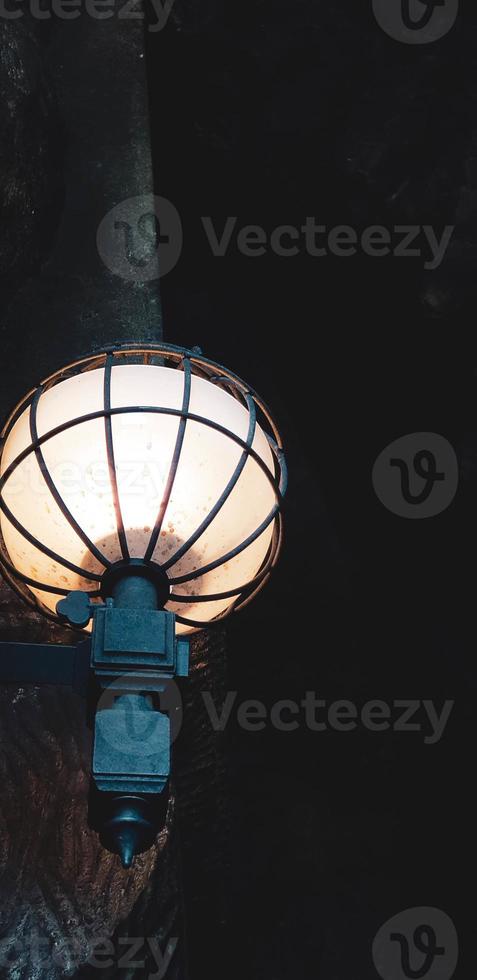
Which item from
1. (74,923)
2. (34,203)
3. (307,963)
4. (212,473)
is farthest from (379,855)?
(34,203)

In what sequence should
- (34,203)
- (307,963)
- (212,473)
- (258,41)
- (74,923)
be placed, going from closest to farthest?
(212,473) → (74,923) → (307,963) → (34,203) → (258,41)

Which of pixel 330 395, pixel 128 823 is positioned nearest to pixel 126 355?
pixel 128 823

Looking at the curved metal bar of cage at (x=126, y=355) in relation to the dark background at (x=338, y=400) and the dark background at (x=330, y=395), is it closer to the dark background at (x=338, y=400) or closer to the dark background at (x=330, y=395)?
the dark background at (x=330, y=395)

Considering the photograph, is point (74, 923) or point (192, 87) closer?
point (74, 923)

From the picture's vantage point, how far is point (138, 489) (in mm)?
2461

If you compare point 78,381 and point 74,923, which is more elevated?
point 78,381

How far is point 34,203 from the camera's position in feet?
13.9

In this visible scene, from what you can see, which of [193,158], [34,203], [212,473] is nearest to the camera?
[212,473]

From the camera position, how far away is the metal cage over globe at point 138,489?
247 centimetres

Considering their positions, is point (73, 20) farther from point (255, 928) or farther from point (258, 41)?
point (255, 928)

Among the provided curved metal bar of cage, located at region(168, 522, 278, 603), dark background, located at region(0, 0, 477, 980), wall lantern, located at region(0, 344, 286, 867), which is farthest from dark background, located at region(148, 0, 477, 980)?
wall lantern, located at region(0, 344, 286, 867)

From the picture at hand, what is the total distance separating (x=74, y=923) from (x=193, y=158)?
3631mm

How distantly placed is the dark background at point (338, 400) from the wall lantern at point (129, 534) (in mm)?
1742

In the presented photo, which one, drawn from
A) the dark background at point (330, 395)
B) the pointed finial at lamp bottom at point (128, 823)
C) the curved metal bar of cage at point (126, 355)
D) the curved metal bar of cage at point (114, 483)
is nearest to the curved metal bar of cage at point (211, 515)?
the curved metal bar of cage at point (114, 483)
